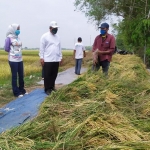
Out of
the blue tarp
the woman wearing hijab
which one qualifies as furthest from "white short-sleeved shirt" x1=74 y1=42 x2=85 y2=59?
the blue tarp

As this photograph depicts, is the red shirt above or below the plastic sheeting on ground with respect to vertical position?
above

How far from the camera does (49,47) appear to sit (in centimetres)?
620

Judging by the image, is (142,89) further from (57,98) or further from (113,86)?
(57,98)

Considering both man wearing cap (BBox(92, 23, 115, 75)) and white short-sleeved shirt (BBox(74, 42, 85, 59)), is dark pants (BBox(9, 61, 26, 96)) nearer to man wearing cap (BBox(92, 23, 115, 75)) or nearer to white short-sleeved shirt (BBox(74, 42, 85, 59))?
man wearing cap (BBox(92, 23, 115, 75))

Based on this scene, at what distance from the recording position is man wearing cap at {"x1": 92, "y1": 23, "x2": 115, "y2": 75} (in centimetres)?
650

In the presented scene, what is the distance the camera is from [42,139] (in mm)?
2834

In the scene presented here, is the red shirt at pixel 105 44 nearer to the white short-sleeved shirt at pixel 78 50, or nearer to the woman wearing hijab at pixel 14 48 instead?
the woman wearing hijab at pixel 14 48

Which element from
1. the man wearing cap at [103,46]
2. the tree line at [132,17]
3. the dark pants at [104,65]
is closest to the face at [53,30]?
the man wearing cap at [103,46]

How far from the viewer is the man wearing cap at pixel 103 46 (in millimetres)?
6504

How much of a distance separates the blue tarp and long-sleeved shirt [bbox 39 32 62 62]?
810 millimetres

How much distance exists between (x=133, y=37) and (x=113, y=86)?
42.7 feet

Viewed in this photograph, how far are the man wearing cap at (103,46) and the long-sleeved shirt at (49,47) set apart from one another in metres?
0.91

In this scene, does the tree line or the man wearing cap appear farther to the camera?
the tree line

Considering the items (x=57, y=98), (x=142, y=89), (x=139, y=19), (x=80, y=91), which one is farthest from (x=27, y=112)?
(x=139, y=19)
